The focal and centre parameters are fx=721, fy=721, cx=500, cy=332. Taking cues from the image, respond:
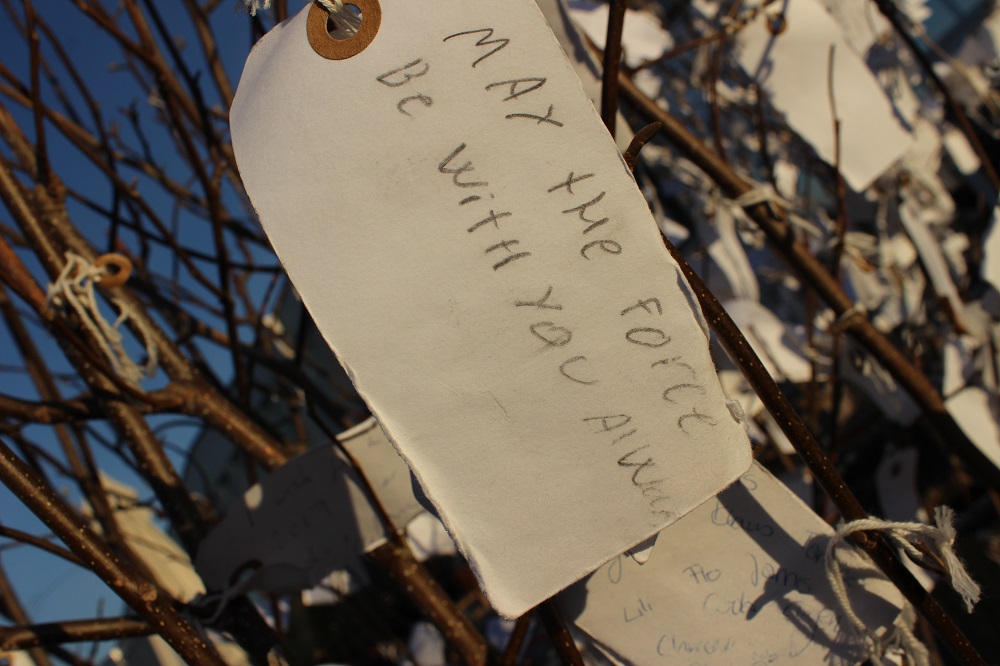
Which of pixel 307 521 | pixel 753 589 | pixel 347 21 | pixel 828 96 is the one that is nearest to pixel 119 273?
pixel 307 521

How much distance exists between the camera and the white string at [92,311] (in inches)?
28.5

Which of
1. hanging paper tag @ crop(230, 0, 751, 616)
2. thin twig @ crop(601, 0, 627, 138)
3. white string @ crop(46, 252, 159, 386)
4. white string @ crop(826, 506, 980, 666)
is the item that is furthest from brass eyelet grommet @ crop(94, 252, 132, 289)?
white string @ crop(826, 506, 980, 666)

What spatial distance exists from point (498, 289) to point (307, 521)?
1.49ft

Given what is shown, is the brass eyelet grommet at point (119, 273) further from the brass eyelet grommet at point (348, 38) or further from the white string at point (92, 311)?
the brass eyelet grommet at point (348, 38)

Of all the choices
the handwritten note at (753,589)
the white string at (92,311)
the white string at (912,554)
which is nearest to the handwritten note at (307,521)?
the white string at (92,311)

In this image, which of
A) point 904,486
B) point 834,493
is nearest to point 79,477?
point 834,493

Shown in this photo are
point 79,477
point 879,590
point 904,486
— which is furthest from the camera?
point 79,477

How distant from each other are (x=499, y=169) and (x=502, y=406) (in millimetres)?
140

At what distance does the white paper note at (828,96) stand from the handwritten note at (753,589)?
2.00 ft

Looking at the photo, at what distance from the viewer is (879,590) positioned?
1.78 feet

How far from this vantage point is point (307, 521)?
2.51ft

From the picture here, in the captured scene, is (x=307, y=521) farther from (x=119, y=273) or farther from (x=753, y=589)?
(x=753, y=589)

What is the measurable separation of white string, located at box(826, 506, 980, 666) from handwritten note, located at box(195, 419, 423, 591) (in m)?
0.41

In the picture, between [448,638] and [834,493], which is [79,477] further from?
[834,493]
